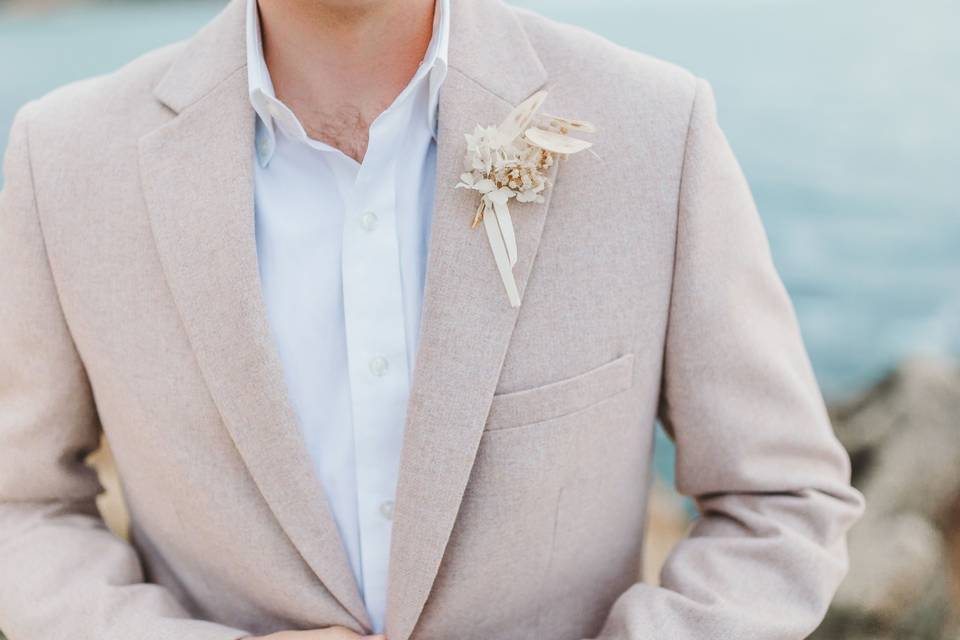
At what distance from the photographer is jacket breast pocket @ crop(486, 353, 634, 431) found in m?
1.24

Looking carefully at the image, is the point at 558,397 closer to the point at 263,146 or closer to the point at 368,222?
the point at 368,222

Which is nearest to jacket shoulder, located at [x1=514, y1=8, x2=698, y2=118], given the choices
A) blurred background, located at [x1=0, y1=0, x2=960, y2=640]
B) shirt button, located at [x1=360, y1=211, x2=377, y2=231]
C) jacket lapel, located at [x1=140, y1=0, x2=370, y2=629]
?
shirt button, located at [x1=360, y1=211, x2=377, y2=231]

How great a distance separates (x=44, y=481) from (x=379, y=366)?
2.08ft

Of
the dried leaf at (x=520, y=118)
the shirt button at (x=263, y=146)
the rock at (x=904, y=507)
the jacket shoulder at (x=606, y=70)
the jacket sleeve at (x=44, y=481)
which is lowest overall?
the rock at (x=904, y=507)

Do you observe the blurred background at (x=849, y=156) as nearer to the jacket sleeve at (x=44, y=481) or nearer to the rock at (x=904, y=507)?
the rock at (x=904, y=507)

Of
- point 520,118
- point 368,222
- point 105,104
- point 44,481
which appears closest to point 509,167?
point 520,118

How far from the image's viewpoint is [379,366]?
1.27m

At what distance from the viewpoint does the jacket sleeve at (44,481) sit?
4.37 ft

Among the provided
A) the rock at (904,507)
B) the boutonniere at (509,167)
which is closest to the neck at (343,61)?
the boutonniere at (509,167)

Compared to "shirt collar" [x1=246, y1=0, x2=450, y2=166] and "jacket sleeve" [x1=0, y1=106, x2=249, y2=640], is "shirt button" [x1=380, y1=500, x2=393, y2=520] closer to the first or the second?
"jacket sleeve" [x1=0, y1=106, x2=249, y2=640]

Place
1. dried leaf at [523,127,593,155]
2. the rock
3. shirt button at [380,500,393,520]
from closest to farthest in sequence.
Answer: dried leaf at [523,127,593,155]
shirt button at [380,500,393,520]
the rock

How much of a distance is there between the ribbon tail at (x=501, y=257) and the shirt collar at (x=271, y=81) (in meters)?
0.20

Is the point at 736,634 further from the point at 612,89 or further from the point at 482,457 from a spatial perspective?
the point at 612,89

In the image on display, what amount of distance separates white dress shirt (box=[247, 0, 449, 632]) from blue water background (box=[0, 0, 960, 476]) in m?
2.17
